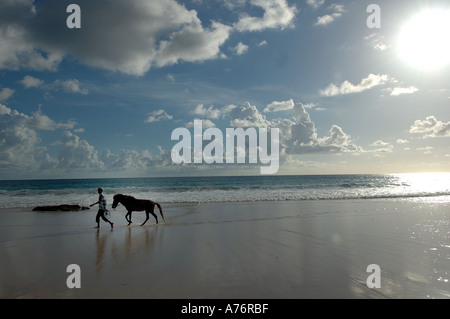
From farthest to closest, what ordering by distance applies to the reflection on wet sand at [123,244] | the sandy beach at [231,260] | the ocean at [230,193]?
the ocean at [230,193] → the reflection on wet sand at [123,244] → the sandy beach at [231,260]

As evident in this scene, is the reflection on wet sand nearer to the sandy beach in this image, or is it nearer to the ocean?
the sandy beach

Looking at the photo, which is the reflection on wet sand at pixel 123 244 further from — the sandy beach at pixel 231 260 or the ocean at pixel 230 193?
the ocean at pixel 230 193

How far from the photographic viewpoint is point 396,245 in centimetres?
756

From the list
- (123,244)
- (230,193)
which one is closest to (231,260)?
(123,244)

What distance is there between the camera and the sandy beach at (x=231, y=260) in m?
4.65

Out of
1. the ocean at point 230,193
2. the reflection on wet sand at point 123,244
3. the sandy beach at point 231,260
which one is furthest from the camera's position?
the ocean at point 230,193

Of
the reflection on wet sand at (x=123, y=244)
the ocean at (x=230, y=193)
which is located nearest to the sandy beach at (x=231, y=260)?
the reflection on wet sand at (x=123, y=244)

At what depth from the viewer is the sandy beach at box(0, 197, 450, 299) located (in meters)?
4.65

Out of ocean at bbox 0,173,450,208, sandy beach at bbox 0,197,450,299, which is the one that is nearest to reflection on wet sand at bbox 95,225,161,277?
sandy beach at bbox 0,197,450,299

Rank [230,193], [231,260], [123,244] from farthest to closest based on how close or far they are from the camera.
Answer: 1. [230,193]
2. [123,244]
3. [231,260]

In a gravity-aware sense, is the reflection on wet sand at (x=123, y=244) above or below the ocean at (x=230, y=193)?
above

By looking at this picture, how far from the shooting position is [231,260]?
631cm

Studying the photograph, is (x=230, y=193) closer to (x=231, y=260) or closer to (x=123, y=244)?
(x=123, y=244)
